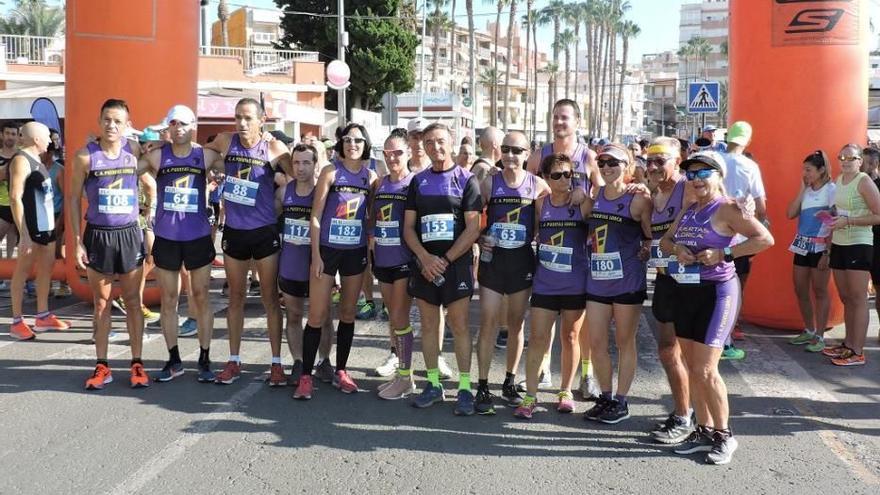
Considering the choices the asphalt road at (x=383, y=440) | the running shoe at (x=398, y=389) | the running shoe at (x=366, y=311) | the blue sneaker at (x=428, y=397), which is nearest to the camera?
the asphalt road at (x=383, y=440)

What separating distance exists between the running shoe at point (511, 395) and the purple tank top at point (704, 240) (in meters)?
1.67

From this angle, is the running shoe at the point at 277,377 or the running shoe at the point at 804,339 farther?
the running shoe at the point at 804,339

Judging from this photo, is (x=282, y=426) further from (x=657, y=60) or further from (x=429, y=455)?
(x=657, y=60)

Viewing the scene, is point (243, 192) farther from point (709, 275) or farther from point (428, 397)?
point (709, 275)

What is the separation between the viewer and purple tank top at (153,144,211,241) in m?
6.03

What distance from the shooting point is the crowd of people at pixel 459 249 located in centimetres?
473

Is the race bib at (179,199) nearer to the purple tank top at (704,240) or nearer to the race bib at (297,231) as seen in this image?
the race bib at (297,231)

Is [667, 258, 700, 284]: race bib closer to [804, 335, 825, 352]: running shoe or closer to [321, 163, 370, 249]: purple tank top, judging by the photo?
[321, 163, 370, 249]: purple tank top

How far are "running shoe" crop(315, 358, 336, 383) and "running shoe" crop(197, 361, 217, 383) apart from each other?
2.72ft

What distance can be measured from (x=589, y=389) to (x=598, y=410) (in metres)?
0.56

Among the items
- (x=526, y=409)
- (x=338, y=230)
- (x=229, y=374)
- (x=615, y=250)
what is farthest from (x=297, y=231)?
(x=615, y=250)

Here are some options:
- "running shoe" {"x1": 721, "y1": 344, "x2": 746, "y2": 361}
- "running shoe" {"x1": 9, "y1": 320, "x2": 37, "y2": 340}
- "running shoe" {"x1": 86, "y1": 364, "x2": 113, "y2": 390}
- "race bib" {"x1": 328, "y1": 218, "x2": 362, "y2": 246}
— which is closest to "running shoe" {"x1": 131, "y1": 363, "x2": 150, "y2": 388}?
"running shoe" {"x1": 86, "y1": 364, "x2": 113, "y2": 390}

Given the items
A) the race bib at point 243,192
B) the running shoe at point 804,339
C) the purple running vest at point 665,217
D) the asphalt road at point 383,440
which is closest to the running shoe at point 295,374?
the asphalt road at point 383,440

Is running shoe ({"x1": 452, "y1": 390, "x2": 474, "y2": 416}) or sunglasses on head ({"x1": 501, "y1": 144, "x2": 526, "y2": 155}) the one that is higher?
sunglasses on head ({"x1": 501, "y1": 144, "x2": 526, "y2": 155})
